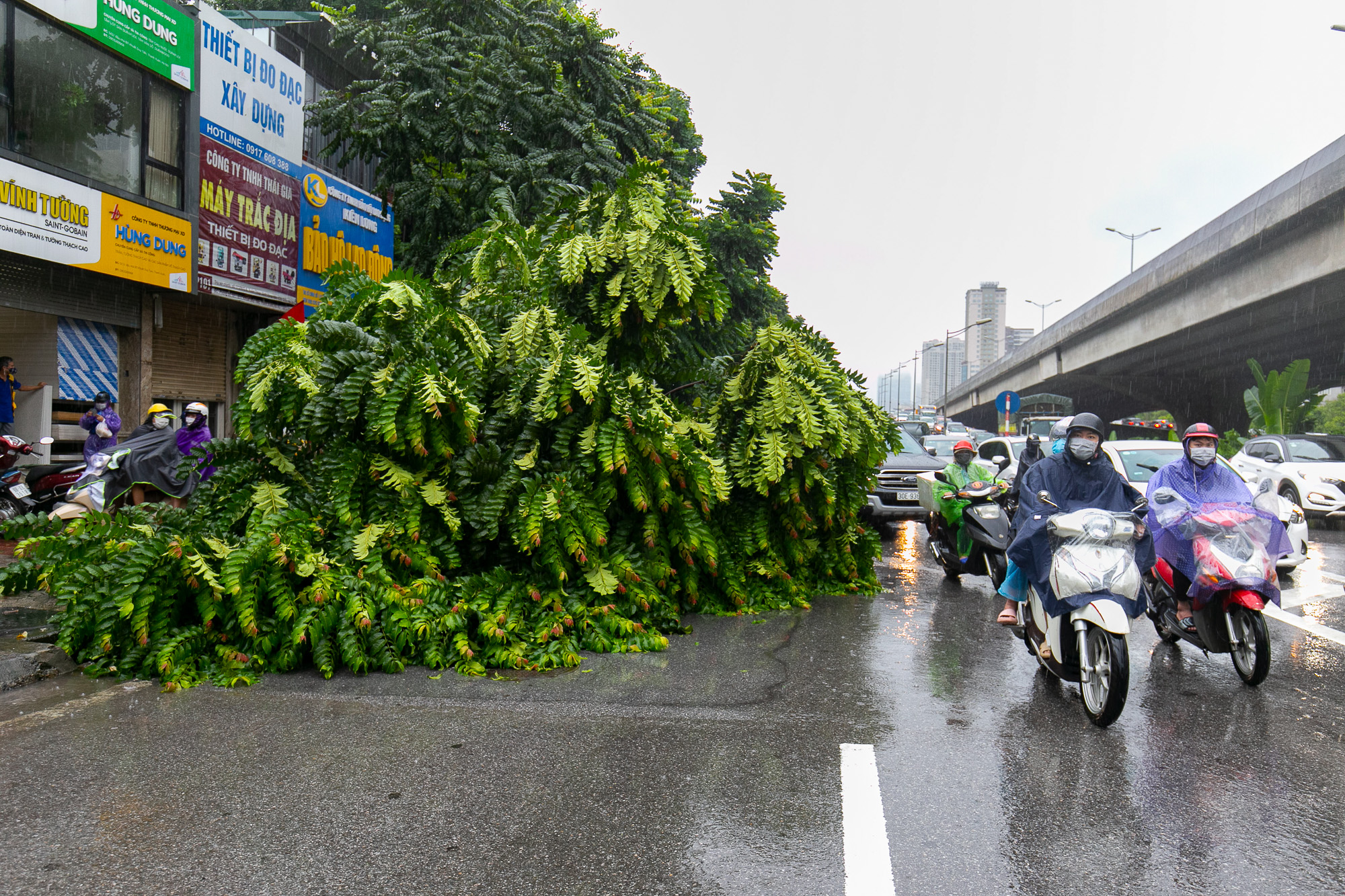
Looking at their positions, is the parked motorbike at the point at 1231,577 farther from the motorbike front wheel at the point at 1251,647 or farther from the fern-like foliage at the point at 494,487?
the fern-like foliage at the point at 494,487

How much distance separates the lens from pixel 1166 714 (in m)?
5.31

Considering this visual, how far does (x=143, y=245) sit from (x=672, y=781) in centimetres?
1256

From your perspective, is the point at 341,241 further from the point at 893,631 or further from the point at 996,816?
the point at 996,816

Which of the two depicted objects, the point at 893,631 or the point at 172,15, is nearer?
the point at 893,631

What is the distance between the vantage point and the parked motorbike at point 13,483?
10148 mm

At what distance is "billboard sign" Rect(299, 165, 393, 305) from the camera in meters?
18.0

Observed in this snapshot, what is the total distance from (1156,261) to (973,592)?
22.5m

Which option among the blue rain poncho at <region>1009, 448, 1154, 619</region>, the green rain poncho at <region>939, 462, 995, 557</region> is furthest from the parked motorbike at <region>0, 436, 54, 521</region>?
the blue rain poncho at <region>1009, 448, 1154, 619</region>

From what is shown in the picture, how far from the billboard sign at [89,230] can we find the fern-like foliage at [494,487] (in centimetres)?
553

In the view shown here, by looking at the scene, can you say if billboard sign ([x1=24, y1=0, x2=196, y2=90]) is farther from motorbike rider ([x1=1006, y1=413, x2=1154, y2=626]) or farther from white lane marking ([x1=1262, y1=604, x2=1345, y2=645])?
white lane marking ([x1=1262, y1=604, x2=1345, y2=645])

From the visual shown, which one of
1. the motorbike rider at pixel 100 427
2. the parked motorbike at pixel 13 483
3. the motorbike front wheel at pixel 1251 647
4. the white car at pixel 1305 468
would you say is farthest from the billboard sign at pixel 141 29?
the white car at pixel 1305 468

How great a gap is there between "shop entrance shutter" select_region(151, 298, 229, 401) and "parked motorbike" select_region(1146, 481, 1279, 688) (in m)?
14.5

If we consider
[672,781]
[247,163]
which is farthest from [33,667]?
[247,163]

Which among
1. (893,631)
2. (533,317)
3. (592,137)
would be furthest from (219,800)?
(592,137)
